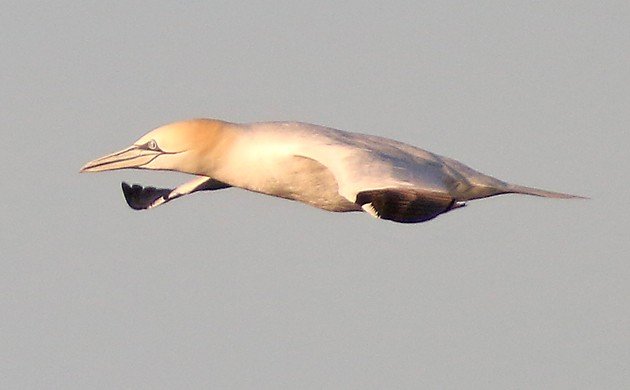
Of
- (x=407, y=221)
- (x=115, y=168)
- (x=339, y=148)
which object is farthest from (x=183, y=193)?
(x=407, y=221)

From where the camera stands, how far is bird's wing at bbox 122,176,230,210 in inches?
1065

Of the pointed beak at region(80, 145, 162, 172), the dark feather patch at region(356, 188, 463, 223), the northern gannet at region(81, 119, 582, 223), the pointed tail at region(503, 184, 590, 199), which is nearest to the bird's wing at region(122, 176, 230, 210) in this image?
the northern gannet at region(81, 119, 582, 223)

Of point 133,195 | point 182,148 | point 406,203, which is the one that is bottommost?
point 133,195

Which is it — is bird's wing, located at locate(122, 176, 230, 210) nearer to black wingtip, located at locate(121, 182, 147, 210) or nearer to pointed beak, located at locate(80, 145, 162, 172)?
black wingtip, located at locate(121, 182, 147, 210)

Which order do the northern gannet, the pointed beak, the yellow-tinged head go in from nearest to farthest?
the northern gannet
the yellow-tinged head
the pointed beak

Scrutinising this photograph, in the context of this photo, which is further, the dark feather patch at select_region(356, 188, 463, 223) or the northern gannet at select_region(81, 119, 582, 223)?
the northern gannet at select_region(81, 119, 582, 223)

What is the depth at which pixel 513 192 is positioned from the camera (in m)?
26.0

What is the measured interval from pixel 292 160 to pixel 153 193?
409cm

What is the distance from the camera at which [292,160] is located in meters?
23.9

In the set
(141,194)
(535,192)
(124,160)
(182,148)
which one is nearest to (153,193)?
(141,194)

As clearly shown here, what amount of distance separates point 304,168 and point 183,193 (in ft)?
12.0

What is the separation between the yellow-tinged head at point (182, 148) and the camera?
24.4 m

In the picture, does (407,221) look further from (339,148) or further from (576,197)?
(576,197)

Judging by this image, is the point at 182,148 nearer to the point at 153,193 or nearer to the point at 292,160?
the point at 292,160
